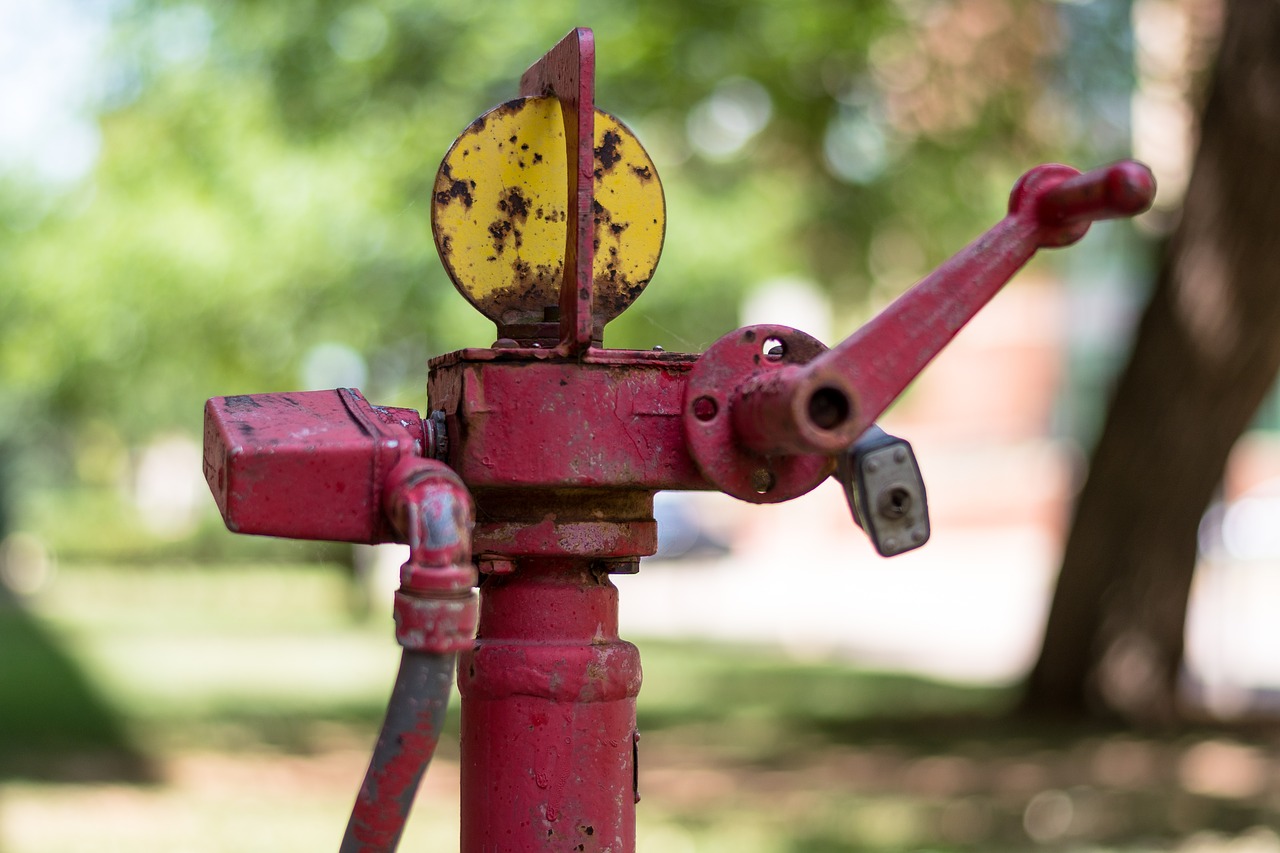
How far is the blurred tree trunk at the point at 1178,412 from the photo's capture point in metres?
6.47

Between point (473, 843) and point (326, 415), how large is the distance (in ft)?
1.43

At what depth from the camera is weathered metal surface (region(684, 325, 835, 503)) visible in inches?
53.7

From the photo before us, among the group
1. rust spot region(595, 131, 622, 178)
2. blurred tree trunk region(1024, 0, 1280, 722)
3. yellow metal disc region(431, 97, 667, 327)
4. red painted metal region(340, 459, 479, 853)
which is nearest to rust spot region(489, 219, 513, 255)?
yellow metal disc region(431, 97, 667, 327)

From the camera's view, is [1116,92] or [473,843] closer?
[473,843]

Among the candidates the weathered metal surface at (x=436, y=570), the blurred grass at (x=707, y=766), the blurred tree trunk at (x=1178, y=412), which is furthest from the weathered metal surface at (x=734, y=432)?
the blurred tree trunk at (x=1178, y=412)

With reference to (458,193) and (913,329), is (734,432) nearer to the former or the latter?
(913,329)

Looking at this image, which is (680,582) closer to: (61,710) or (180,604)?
(180,604)

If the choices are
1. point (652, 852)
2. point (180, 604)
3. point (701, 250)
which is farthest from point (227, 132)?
point (180, 604)

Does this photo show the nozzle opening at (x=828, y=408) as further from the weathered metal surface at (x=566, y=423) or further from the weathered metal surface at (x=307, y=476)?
the weathered metal surface at (x=307, y=476)

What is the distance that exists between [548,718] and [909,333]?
49 cm

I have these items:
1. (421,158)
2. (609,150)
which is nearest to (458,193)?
(609,150)

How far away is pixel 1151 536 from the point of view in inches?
279

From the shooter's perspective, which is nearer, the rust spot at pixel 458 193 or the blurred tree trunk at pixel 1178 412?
the rust spot at pixel 458 193

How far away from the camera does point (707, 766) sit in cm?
613
